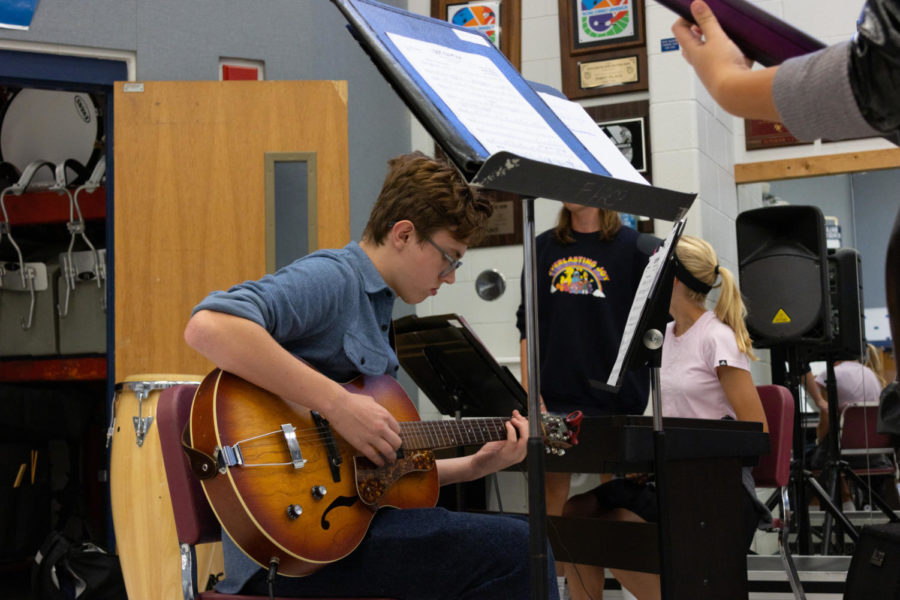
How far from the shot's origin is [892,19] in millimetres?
971

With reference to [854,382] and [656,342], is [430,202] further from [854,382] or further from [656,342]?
[854,382]

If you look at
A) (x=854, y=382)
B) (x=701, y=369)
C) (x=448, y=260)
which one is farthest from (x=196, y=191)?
(x=854, y=382)

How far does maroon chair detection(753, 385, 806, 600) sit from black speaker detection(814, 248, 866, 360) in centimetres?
123

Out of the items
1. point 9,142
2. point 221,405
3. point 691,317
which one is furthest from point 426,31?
point 9,142

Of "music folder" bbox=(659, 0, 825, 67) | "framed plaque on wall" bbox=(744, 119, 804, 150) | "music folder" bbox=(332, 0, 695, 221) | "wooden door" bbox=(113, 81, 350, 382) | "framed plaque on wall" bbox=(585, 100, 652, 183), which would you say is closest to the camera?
"music folder" bbox=(659, 0, 825, 67)

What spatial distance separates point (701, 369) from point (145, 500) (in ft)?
6.16

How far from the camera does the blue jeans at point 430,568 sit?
61.6 inches

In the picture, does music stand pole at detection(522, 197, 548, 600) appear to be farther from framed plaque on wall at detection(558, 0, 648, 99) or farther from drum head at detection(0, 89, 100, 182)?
drum head at detection(0, 89, 100, 182)

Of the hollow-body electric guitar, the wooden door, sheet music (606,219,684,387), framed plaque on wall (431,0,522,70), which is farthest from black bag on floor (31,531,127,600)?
framed plaque on wall (431,0,522,70)

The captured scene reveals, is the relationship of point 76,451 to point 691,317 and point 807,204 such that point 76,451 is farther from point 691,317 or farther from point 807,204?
point 807,204

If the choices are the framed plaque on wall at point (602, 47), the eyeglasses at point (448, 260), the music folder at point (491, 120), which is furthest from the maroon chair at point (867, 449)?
the music folder at point (491, 120)

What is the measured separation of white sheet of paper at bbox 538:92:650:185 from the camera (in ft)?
5.08

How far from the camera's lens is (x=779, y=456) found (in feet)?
10.1

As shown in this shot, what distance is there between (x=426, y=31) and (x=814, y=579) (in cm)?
289
